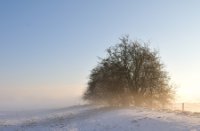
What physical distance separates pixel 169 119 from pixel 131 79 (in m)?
23.2

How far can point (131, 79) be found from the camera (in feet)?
162

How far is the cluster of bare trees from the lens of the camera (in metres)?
48.8

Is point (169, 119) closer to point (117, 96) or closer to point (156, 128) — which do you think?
point (156, 128)

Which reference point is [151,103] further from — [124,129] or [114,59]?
[124,129]

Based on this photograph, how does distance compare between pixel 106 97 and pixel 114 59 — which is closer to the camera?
pixel 114 59

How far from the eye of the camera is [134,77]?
49406 millimetres

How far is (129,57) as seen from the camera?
49562 millimetres

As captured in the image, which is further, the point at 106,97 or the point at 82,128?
the point at 106,97

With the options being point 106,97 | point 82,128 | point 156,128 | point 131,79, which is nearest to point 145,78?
point 131,79

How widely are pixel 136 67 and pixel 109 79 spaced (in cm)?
392

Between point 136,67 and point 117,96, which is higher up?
point 136,67

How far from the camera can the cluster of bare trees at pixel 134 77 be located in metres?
48.8

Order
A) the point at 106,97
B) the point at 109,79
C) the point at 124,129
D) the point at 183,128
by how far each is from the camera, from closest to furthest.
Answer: the point at 183,128 → the point at 124,129 → the point at 109,79 → the point at 106,97

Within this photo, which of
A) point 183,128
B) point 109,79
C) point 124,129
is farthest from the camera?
point 109,79
